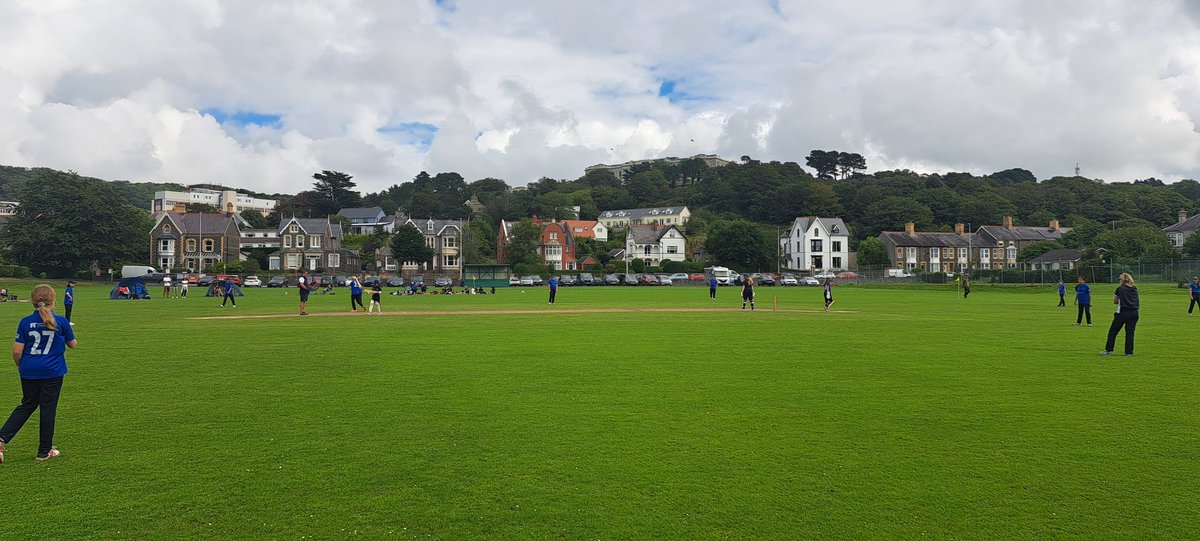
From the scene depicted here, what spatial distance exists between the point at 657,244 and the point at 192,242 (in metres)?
71.0

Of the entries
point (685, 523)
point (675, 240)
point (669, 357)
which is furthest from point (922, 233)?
point (685, 523)

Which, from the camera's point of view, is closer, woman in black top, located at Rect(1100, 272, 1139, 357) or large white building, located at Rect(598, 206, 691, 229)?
woman in black top, located at Rect(1100, 272, 1139, 357)

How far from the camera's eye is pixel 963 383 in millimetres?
11641

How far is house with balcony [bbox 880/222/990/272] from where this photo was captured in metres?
122

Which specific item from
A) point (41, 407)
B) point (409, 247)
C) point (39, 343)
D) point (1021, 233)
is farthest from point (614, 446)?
point (1021, 233)

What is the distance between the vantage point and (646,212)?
168500 millimetres

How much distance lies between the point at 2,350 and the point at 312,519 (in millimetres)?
15361

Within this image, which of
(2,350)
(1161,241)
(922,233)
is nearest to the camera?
(2,350)

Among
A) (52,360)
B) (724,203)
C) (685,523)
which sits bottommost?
(685,523)

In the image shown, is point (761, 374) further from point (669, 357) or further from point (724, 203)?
point (724, 203)

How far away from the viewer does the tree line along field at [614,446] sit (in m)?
5.77

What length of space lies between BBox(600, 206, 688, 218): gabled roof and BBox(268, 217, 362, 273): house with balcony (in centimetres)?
7370

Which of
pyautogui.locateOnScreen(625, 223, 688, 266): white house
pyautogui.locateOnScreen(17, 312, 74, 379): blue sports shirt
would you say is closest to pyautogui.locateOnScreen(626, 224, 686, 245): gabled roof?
pyautogui.locateOnScreen(625, 223, 688, 266): white house

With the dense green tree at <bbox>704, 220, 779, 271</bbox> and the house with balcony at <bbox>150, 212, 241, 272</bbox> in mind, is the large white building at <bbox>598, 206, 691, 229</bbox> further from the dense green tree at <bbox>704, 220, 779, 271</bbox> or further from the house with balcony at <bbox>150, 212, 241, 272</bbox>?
the house with balcony at <bbox>150, 212, 241, 272</bbox>
